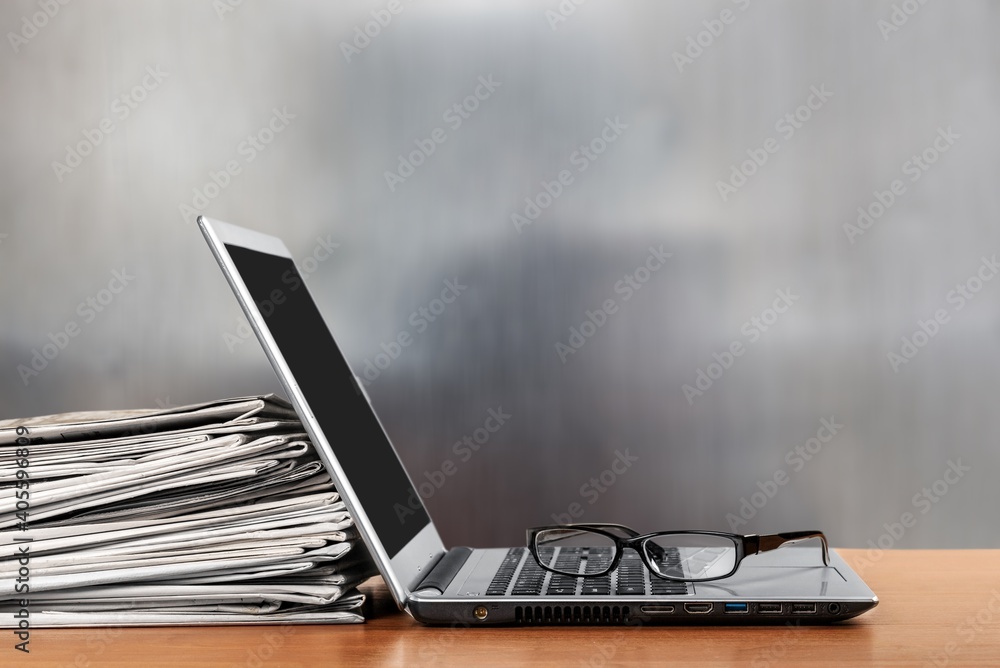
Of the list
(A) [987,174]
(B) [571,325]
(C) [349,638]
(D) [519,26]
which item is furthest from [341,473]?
(A) [987,174]

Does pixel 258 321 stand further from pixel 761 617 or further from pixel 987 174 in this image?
pixel 987 174

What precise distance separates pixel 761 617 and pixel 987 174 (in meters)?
0.96
